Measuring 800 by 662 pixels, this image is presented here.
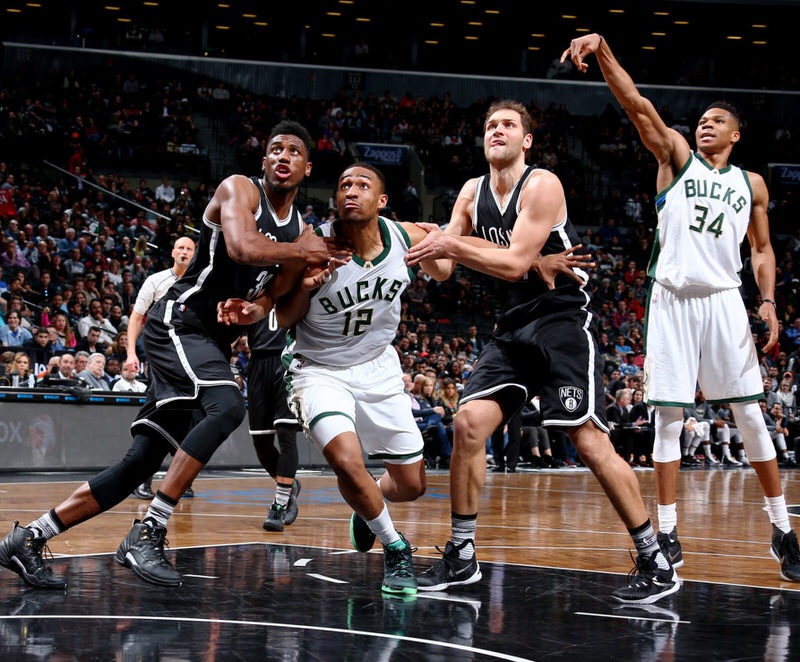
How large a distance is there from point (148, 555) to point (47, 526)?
1.59 feet

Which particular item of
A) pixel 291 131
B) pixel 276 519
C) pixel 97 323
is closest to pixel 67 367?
pixel 97 323

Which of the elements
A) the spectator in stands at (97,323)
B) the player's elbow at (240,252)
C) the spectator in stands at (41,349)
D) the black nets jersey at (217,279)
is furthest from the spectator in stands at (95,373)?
the player's elbow at (240,252)

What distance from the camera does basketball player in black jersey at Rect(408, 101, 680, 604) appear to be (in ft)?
13.5

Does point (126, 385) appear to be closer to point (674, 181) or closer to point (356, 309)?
point (356, 309)

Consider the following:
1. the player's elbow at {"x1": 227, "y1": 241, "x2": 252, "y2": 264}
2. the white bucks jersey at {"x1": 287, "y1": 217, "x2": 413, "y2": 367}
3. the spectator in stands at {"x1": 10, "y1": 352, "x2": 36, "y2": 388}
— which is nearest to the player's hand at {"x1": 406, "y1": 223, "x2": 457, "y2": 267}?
the white bucks jersey at {"x1": 287, "y1": 217, "x2": 413, "y2": 367}

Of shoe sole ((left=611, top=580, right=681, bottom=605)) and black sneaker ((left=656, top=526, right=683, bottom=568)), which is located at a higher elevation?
black sneaker ((left=656, top=526, right=683, bottom=568))

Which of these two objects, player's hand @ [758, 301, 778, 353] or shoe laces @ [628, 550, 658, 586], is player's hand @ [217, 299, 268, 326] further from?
player's hand @ [758, 301, 778, 353]

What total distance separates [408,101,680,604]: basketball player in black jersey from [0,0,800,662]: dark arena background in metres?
0.23

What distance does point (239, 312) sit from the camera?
4.10 m

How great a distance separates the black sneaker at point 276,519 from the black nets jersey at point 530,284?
7.88 feet

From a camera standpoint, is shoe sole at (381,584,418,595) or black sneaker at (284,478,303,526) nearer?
shoe sole at (381,584,418,595)

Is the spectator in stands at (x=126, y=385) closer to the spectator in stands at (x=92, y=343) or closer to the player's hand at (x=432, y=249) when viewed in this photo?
the spectator in stands at (x=92, y=343)

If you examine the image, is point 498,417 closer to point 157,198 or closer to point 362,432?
point 362,432

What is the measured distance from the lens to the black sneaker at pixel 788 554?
4578mm
